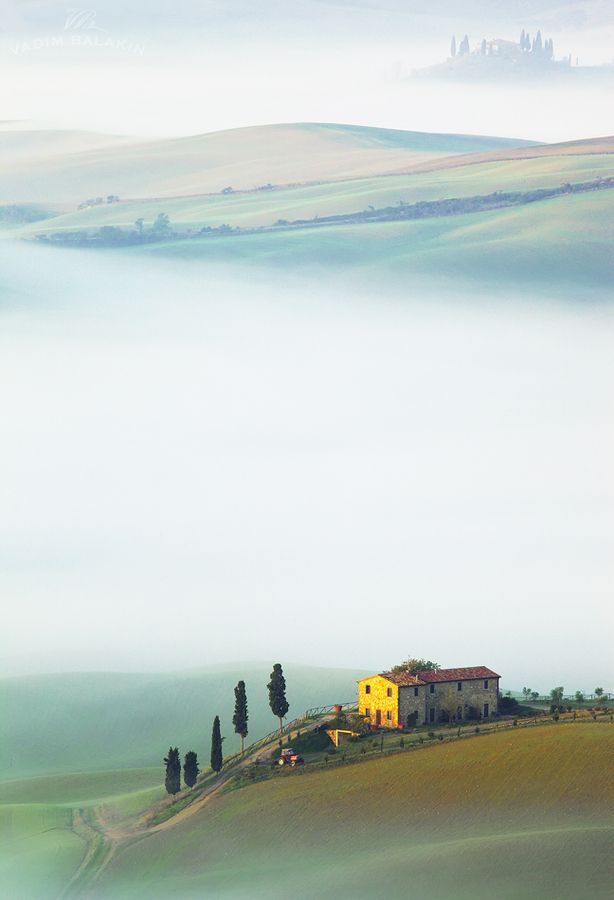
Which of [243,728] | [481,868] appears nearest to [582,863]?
[481,868]

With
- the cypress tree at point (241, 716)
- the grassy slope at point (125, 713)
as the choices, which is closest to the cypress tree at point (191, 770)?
the cypress tree at point (241, 716)

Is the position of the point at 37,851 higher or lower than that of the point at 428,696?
lower

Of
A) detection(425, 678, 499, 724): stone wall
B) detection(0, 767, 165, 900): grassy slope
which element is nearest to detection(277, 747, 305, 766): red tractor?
detection(425, 678, 499, 724): stone wall

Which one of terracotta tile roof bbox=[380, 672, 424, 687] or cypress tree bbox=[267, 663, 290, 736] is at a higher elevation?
terracotta tile roof bbox=[380, 672, 424, 687]

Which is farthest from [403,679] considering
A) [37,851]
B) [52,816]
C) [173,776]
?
[52,816]

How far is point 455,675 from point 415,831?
16736 millimetres

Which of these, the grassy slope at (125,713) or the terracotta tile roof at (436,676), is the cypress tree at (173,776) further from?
the grassy slope at (125,713)

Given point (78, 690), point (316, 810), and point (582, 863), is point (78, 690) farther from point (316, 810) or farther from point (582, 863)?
point (582, 863)

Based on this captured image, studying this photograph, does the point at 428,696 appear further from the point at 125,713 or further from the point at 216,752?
the point at 125,713

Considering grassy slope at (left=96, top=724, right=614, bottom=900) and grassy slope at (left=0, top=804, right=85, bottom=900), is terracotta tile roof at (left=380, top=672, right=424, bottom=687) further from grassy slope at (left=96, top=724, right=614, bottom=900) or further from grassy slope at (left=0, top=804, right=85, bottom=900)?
grassy slope at (left=0, top=804, right=85, bottom=900)

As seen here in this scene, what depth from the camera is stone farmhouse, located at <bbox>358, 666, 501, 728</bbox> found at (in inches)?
5000

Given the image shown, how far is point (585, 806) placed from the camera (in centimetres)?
11312

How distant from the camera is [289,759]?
12444 centimetres

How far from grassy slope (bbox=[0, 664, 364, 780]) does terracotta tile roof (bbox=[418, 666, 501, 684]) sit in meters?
27.0
